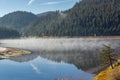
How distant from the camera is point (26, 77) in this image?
76500 mm

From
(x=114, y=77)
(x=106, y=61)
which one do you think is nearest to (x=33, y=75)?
(x=106, y=61)

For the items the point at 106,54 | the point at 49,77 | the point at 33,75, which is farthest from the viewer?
the point at 33,75

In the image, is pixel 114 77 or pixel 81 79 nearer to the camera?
pixel 114 77

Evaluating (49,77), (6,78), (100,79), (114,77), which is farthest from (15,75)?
(114,77)

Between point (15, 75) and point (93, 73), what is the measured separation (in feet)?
77.5

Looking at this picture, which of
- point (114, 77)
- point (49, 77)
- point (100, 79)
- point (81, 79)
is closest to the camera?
point (114, 77)

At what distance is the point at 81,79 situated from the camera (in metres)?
65.9

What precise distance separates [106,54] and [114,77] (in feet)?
60.5

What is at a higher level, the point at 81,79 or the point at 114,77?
the point at 114,77

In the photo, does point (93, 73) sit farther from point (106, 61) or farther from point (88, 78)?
point (106, 61)

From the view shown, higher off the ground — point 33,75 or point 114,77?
point 114,77

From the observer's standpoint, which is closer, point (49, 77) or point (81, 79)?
point (81, 79)

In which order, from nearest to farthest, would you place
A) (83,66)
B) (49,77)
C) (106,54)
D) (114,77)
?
1. (114,77)
2. (106,54)
3. (49,77)
4. (83,66)

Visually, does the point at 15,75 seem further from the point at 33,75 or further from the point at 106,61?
the point at 106,61
